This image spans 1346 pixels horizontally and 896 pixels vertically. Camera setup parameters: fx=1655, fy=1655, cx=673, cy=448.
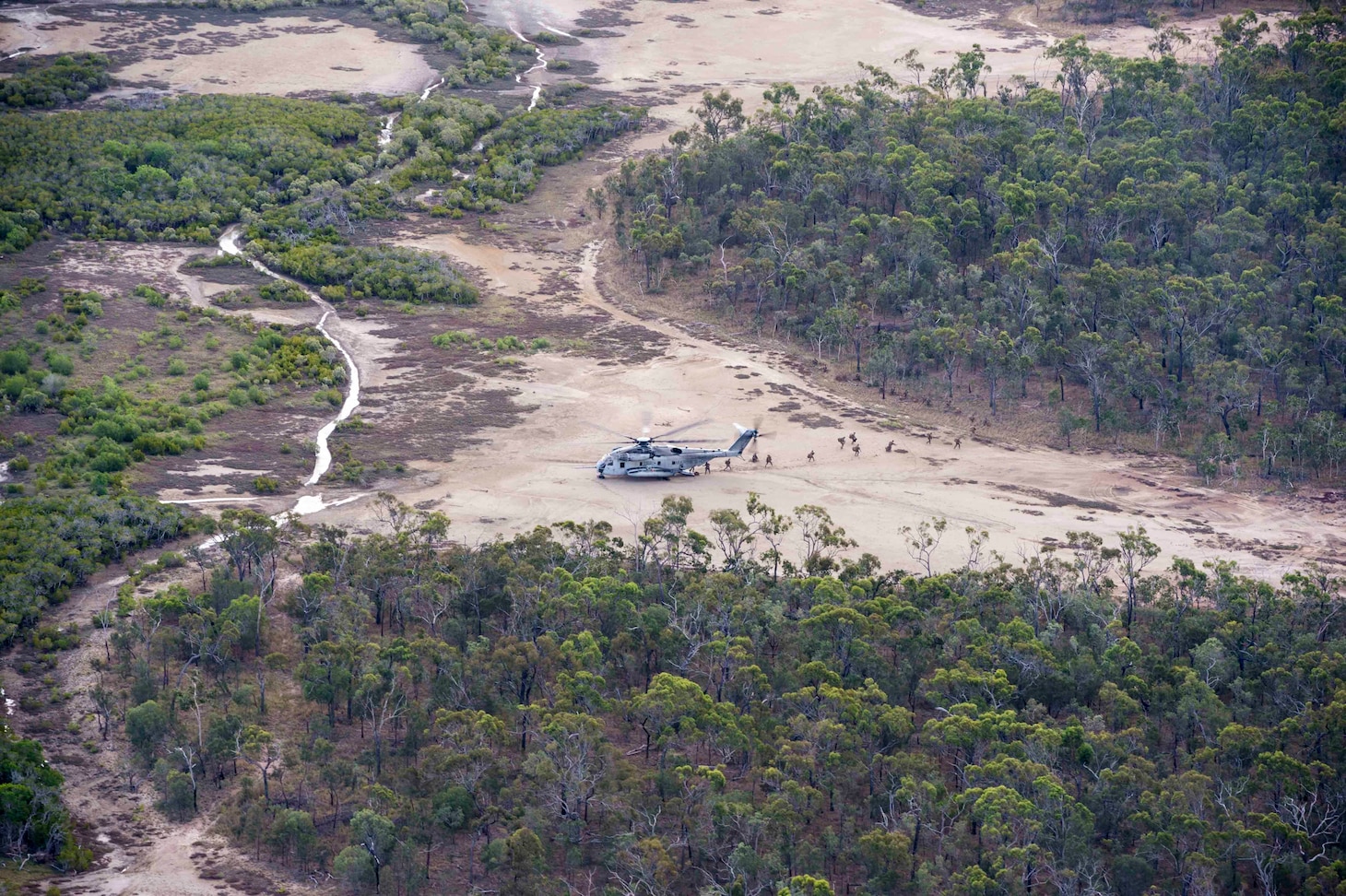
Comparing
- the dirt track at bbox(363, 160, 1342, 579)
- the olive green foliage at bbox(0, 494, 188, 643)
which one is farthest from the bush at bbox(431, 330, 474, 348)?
the olive green foliage at bbox(0, 494, 188, 643)

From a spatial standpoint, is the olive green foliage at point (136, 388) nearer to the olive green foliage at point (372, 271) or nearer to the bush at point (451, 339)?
the bush at point (451, 339)

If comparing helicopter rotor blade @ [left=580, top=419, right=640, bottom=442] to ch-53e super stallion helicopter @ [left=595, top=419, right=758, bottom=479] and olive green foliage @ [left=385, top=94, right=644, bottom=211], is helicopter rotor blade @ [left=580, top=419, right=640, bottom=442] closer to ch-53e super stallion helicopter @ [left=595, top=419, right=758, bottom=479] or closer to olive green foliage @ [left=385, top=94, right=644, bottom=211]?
ch-53e super stallion helicopter @ [left=595, top=419, right=758, bottom=479]

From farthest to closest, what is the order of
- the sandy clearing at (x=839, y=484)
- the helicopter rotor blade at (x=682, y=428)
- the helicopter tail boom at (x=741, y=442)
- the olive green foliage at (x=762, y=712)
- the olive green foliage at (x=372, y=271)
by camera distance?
the olive green foliage at (x=372, y=271), the helicopter rotor blade at (x=682, y=428), the helicopter tail boom at (x=741, y=442), the sandy clearing at (x=839, y=484), the olive green foliage at (x=762, y=712)

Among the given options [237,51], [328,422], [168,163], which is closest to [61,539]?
[328,422]

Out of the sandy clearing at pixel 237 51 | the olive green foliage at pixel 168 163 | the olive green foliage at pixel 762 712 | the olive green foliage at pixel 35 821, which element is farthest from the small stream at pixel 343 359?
the sandy clearing at pixel 237 51

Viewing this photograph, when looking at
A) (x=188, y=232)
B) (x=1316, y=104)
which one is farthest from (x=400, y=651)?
(x=1316, y=104)

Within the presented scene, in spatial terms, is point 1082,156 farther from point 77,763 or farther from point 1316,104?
point 77,763
